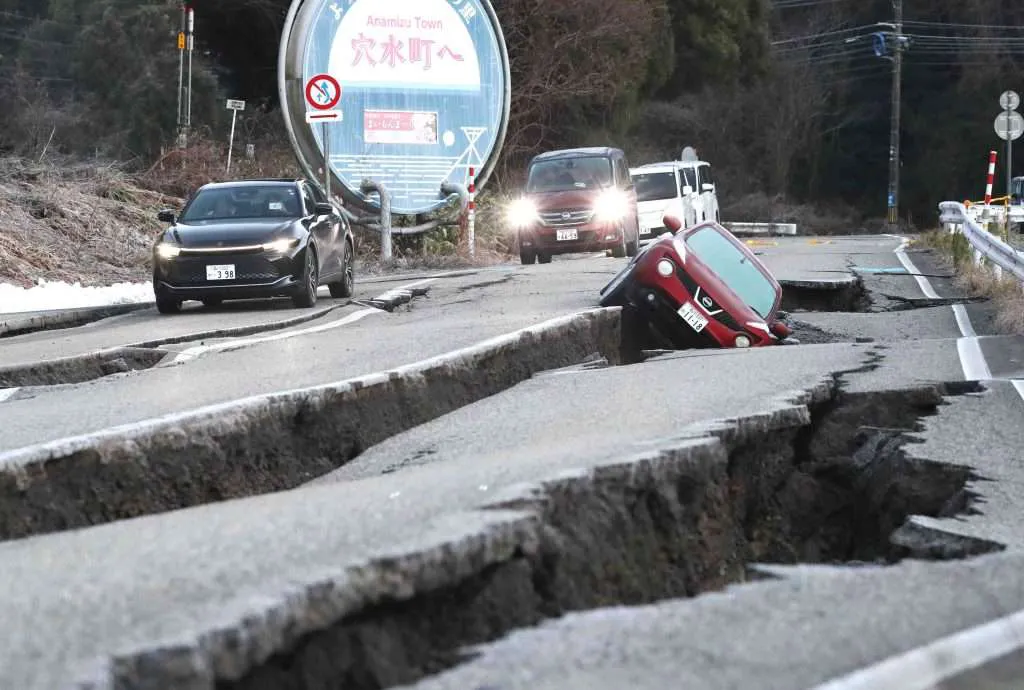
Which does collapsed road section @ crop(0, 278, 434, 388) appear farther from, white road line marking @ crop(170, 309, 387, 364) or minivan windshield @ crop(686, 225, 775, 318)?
minivan windshield @ crop(686, 225, 775, 318)

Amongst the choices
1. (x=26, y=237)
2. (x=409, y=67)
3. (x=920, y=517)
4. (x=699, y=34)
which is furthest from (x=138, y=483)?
(x=699, y=34)

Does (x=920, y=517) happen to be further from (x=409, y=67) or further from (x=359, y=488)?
(x=409, y=67)

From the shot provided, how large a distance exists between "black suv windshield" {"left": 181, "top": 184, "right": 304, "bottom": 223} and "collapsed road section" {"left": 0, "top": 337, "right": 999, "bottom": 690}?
8.80 metres

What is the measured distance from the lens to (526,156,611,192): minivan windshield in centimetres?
2744

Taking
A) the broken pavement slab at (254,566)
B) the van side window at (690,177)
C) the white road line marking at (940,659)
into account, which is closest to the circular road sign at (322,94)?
the van side window at (690,177)

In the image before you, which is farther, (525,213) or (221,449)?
(525,213)

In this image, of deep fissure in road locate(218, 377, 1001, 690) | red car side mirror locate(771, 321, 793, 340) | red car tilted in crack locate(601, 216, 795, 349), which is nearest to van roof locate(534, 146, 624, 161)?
red car tilted in crack locate(601, 216, 795, 349)

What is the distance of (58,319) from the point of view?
1608 centimetres

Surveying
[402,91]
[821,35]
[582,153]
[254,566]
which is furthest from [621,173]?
[821,35]

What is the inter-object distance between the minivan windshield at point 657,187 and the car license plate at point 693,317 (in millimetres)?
19257

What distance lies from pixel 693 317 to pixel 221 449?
216 inches

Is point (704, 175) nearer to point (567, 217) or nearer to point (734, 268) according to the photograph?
point (567, 217)

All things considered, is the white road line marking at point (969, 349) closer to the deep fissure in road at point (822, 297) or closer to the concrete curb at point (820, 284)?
the deep fissure in road at point (822, 297)

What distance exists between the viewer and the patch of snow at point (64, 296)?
57.1 ft
